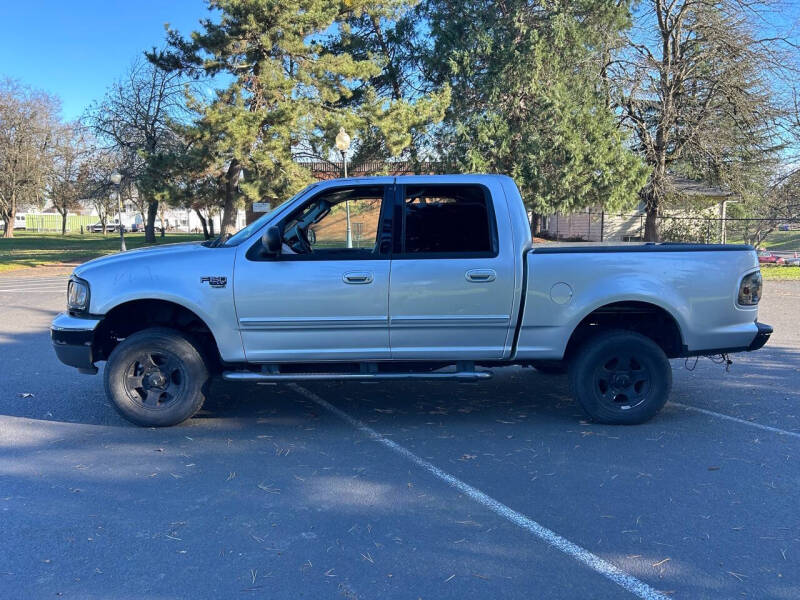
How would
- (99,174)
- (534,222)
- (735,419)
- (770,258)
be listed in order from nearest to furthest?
1. (735,419)
2. (770,258)
3. (534,222)
4. (99,174)

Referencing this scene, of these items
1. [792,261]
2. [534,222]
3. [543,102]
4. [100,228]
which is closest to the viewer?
[543,102]

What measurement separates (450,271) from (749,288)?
2.52 m

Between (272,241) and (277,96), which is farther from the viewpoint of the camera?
(277,96)

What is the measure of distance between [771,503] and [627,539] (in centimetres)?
114

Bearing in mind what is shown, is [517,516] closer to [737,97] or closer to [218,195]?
[737,97]

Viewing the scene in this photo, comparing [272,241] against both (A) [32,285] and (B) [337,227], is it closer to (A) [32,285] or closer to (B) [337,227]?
(B) [337,227]

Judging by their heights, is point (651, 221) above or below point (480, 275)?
above

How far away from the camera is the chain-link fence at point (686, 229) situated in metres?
23.6

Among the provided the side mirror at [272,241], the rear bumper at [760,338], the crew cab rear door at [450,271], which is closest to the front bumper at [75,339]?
the side mirror at [272,241]

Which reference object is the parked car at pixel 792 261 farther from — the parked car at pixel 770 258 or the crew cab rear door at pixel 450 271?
the crew cab rear door at pixel 450 271

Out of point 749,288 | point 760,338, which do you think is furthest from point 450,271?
point 760,338

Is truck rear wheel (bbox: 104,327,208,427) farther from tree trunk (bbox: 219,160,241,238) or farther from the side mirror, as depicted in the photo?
tree trunk (bbox: 219,160,241,238)

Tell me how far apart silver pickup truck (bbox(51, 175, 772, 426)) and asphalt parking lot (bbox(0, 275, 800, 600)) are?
1.63 ft

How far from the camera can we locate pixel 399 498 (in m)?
3.98
